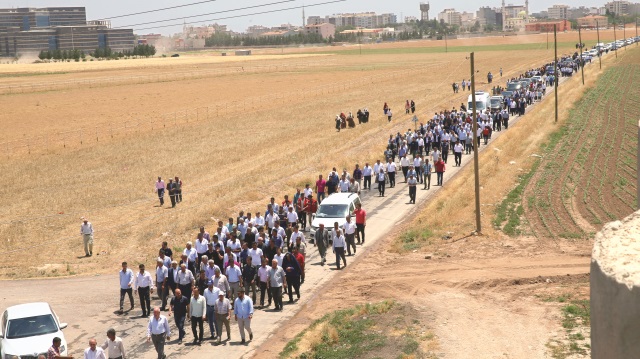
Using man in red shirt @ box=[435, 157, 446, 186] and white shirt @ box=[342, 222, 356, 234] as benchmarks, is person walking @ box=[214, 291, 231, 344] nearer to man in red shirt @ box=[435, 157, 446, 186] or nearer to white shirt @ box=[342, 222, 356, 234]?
white shirt @ box=[342, 222, 356, 234]

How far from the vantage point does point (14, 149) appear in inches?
2137

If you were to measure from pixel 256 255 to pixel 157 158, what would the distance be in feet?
92.9

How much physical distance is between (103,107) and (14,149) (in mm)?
25592

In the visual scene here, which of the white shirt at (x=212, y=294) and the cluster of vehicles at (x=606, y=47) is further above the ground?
the cluster of vehicles at (x=606, y=47)

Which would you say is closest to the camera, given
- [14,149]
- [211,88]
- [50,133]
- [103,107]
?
[14,149]

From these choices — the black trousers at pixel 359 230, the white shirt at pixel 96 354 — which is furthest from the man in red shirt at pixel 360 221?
the white shirt at pixel 96 354

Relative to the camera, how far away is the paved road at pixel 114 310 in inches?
721

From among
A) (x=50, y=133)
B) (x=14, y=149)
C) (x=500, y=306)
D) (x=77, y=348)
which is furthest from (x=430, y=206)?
(x=50, y=133)

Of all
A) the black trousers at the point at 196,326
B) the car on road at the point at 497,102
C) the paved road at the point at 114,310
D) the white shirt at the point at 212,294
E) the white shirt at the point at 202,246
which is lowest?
the paved road at the point at 114,310

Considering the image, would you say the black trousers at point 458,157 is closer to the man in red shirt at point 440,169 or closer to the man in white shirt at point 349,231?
the man in red shirt at point 440,169

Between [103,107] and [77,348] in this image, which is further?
[103,107]

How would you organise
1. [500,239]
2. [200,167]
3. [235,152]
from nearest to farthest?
1. [500,239]
2. [200,167]
3. [235,152]

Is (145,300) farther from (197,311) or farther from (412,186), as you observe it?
(412,186)

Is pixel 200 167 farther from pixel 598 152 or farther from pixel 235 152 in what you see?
pixel 598 152
